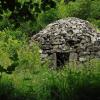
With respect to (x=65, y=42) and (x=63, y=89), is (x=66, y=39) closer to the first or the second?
(x=65, y=42)

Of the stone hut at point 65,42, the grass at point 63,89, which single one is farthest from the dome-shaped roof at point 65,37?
the grass at point 63,89

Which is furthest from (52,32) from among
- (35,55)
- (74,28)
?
(35,55)

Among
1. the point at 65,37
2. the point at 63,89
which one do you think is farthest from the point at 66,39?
the point at 63,89

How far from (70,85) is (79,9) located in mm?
19316

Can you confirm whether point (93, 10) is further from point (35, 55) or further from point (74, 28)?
point (35, 55)

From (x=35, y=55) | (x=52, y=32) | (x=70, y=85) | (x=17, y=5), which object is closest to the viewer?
(x=17, y=5)

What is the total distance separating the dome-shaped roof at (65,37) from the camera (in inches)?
653

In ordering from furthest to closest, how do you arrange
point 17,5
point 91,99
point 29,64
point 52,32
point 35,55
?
point 52,32 < point 35,55 < point 29,64 < point 91,99 < point 17,5

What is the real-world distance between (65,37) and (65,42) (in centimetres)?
21

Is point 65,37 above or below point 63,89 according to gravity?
below

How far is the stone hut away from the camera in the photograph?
16.5 m

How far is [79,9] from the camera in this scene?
25094mm

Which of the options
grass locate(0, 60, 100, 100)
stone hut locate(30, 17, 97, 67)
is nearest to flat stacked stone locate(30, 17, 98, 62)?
stone hut locate(30, 17, 97, 67)

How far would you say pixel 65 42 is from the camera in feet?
54.7
